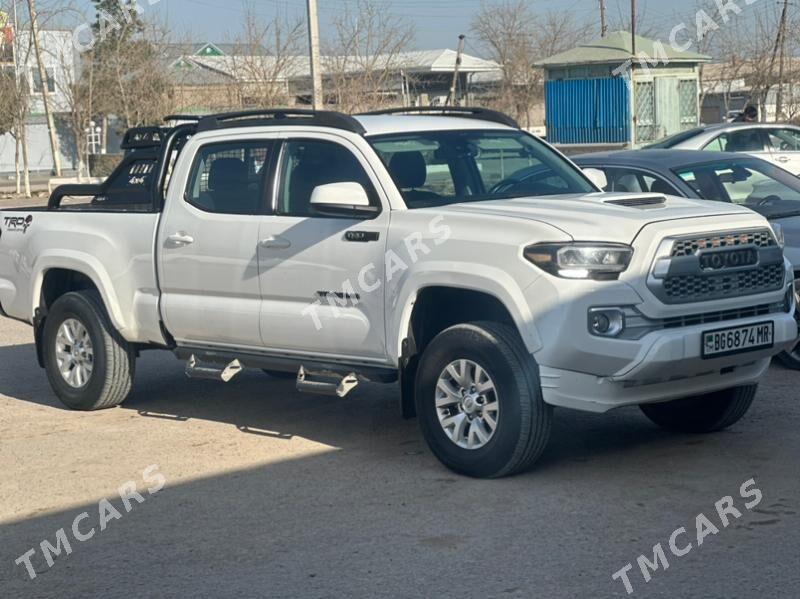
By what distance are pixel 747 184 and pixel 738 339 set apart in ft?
13.8

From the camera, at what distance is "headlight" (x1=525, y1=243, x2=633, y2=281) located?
630cm

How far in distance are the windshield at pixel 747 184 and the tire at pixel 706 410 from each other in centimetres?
282

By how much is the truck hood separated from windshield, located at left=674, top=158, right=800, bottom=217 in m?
3.01

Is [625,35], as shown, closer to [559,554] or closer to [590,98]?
[590,98]

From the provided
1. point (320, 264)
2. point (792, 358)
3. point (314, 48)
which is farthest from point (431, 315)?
point (314, 48)

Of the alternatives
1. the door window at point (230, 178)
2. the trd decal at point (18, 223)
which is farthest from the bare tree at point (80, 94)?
the door window at point (230, 178)

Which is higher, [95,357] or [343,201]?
[343,201]

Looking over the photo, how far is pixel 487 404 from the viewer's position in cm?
671

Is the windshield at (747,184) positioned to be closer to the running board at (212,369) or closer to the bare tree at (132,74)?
the running board at (212,369)

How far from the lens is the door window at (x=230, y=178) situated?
7.99m

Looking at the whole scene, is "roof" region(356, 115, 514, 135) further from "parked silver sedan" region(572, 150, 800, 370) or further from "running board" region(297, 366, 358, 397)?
"parked silver sedan" region(572, 150, 800, 370)

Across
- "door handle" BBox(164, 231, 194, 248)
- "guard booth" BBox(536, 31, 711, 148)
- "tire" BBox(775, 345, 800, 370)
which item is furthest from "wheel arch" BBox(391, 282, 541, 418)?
"guard booth" BBox(536, 31, 711, 148)

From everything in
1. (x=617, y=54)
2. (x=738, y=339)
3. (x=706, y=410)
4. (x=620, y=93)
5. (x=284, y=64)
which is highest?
(x=284, y=64)

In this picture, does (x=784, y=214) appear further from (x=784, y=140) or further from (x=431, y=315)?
(x=784, y=140)
